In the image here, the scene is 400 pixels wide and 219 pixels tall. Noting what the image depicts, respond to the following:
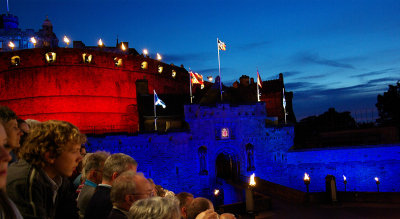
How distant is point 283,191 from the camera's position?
19.8 meters

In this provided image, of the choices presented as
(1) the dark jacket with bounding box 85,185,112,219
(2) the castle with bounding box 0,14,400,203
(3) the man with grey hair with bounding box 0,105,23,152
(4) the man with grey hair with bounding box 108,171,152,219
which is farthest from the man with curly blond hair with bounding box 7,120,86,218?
(2) the castle with bounding box 0,14,400,203

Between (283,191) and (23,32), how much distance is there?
41073 mm

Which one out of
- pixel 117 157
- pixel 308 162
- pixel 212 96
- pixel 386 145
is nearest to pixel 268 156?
pixel 308 162

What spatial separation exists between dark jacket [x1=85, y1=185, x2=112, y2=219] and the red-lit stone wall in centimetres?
2352

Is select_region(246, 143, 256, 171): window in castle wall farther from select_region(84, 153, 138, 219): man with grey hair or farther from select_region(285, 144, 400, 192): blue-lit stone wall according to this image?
select_region(84, 153, 138, 219): man with grey hair

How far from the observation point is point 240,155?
84.1ft

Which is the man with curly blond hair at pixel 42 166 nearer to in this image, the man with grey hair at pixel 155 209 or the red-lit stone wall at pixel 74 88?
the man with grey hair at pixel 155 209

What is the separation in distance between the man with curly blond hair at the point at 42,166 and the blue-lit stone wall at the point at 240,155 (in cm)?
2050

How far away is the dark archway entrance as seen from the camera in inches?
1008

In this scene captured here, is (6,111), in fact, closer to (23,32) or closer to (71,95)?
(71,95)

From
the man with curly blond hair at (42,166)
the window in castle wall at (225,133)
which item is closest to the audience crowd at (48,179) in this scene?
the man with curly blond hair at (42,166)

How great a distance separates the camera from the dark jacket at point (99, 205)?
4.50 meters

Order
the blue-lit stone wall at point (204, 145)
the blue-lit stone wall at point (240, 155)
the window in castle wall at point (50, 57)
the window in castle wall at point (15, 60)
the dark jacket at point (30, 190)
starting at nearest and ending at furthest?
the dark jacket at point (30, 190)
the blue-lit stone wall at point (204, 145)
the blue-lit stone wall at point (240, 155)
the window in castle wall at point (15, 60)
the window in castle wall at point (50, 57)

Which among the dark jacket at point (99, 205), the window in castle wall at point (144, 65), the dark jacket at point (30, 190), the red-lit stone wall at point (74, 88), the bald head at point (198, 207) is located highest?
the window in castle wall at point (144, 65)
